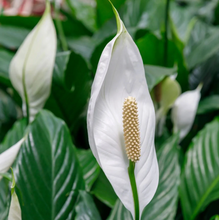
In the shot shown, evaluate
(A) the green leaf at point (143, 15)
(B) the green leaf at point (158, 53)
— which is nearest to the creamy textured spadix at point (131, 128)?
(B) the green leaf at point (158, 53)

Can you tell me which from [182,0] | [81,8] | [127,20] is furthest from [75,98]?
[182,0]

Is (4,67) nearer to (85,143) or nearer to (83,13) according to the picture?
(85,143)

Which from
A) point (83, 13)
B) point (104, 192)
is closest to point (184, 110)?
point (104, 192)

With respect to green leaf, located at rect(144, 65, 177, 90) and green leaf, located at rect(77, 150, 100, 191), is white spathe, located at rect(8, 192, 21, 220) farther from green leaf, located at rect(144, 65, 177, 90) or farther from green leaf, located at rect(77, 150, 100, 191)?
green leaf, located at rect(144, 65, 177, 90)

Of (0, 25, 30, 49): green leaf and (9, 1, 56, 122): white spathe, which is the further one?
(0, 25, 30, 49): green leaf

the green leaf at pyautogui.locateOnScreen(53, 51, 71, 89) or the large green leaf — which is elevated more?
the green leaf at pyautogui.locateOnScreen(53, 51, 71, 89)

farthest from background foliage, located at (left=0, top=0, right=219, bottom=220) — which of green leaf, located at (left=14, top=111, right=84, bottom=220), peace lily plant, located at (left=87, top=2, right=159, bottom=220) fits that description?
peace lily plant, located at (left=87, top=2, right=159, bottom=220)

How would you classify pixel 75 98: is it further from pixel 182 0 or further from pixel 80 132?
pixel 182 0

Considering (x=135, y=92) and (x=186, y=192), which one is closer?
(x=135, y=92)
